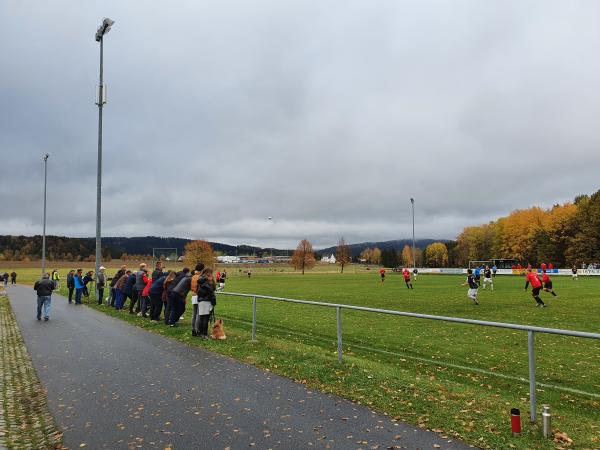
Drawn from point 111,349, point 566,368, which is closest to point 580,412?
point 566,368

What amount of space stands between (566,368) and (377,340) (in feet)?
14.1

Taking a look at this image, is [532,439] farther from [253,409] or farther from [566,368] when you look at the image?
[566,368]

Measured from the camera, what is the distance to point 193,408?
6.12 m

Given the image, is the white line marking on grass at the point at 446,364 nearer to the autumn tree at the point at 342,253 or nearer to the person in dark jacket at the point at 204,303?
the person in dark jacket at the point at 204,303

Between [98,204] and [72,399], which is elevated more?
[98,204]

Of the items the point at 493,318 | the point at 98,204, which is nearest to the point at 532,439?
the point at 493,318

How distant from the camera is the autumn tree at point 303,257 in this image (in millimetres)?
110000

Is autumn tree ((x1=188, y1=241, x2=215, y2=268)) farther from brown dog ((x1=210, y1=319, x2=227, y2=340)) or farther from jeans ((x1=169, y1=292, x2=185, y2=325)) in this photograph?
brown dog ((x1=210, y1=319, x2=227, y2=340))

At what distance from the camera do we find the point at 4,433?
5.45 meters

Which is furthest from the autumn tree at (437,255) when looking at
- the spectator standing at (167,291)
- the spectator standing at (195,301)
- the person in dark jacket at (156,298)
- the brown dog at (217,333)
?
the brown dog at (217,333)

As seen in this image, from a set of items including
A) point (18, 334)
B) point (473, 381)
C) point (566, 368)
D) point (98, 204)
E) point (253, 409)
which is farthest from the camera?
point (98, 204)

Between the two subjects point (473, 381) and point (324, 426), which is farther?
point (473, 381)

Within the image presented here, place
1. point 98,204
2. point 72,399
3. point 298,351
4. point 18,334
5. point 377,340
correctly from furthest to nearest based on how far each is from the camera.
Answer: point 98,204
point 18,334
point 377,340
point 298,351
point 72,399

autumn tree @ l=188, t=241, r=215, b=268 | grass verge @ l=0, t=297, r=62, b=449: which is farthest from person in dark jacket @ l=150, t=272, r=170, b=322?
autumn tree @ l=188, t=241, r=215, b=268
